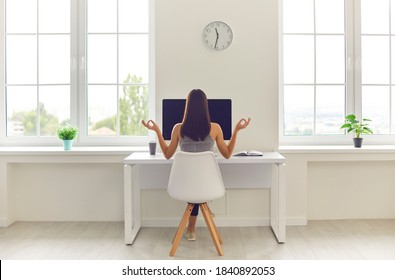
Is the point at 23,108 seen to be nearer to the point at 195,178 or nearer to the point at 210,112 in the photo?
the point at 210,112

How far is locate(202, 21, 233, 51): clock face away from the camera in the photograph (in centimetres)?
376

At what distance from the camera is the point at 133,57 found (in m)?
Answer: 4.15

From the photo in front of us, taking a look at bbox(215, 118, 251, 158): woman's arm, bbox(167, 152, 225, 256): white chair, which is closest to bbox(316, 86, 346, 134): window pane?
bbox(215, 118, 251, 158): woman's arm

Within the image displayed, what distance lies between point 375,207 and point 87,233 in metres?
2.76

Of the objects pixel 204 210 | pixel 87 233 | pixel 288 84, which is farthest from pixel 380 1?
pixel 87 233

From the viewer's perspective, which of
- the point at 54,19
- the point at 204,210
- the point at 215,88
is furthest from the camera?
the point at 54,19

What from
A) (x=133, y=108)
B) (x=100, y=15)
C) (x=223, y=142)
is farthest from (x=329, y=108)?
(x=100, y=15)

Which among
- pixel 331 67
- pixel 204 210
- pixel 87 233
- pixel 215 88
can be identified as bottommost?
pixel 87 233

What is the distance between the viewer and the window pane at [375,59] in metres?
4.21

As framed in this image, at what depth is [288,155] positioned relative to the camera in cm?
382

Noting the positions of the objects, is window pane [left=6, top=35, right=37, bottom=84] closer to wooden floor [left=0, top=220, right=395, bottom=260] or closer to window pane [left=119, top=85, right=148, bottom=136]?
window pane [left=119, top=85, right=148, bottom=136]

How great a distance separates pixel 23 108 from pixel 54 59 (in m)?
0.60

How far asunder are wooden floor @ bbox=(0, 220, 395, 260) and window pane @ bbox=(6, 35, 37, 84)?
4.86 feet

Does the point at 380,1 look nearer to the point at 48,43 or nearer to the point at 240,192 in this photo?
the point at 240,192
